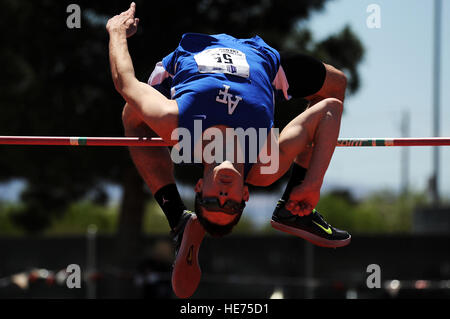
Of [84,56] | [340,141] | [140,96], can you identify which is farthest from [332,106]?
[84,56]

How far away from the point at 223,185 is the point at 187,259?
27.5 inches

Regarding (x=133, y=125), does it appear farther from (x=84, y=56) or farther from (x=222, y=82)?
(x=84, y=56)

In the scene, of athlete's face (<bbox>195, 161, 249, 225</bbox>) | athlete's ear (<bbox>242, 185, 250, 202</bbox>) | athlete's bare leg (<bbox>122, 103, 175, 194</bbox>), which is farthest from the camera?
athlete's bare leg (<bbox>122, 103, 175, 194</bbox>)

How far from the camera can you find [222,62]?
399cm

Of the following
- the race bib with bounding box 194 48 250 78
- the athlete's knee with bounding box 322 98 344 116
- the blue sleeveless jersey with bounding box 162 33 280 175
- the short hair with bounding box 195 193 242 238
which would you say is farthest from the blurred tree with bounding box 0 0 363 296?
the short hair with bounding box 195 193 242 238

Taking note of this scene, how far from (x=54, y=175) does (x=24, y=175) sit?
0.71m

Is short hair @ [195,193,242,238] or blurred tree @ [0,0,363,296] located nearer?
short hair @ [195,193,242,238]

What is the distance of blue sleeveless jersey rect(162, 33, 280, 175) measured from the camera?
12.4 feet

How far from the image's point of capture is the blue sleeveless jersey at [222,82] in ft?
12.4

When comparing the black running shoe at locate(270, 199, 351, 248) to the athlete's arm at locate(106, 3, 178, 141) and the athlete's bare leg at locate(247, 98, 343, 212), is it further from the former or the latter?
the athlete's arm at locate(106, 3, 178, 141)

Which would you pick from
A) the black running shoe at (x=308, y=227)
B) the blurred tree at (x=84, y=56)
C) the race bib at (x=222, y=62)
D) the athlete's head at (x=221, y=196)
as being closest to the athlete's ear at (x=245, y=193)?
the athlete's head at (x=221, y=196)

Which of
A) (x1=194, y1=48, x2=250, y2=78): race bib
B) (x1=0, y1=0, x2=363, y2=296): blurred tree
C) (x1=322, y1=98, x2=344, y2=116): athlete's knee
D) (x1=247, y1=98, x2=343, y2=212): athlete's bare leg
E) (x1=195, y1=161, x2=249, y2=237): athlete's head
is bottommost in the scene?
(x1=195, y1=161, x2=249, y2=237): athlete's head
